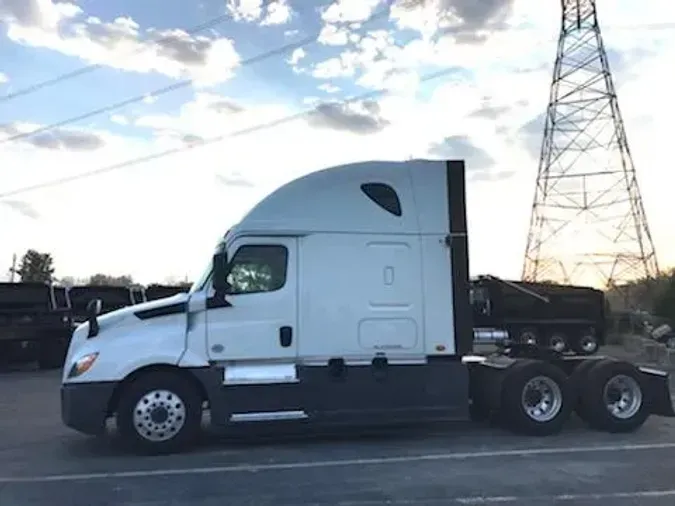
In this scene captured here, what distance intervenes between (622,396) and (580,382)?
2.07 ft

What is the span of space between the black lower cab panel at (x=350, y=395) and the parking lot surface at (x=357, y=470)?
361 millimetres

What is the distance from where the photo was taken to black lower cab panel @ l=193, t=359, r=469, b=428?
9969 millimetres

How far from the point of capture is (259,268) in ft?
33.6

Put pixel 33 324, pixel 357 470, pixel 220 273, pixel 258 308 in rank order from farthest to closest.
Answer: pixel 33 324, pixel 258 308, pixel 220 273, pixel 357 470

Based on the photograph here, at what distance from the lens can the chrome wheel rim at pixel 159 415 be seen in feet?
31.8

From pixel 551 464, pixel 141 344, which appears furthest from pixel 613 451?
pixel 141 344

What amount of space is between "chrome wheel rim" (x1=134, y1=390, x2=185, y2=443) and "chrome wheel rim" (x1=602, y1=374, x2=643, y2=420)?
544 cm

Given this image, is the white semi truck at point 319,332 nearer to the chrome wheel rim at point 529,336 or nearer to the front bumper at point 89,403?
the front bumper at point 89,403

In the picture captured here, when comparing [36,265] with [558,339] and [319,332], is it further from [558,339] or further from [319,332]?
[319,332]

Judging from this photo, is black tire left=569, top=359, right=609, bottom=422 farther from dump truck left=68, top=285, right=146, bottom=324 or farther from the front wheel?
the front wheel

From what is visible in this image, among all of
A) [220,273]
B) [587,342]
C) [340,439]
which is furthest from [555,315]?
[220,273]

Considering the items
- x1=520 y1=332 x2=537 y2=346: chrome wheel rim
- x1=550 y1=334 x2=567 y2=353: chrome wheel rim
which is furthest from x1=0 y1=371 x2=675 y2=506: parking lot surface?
x1=550 y1=334 x2=567 y2=353: chrome wheel rim

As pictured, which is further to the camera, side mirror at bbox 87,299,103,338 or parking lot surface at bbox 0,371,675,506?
side mirror at bbox 87,299,103,338

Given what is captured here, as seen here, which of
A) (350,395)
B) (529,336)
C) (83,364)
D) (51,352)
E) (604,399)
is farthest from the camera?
(529,336)
